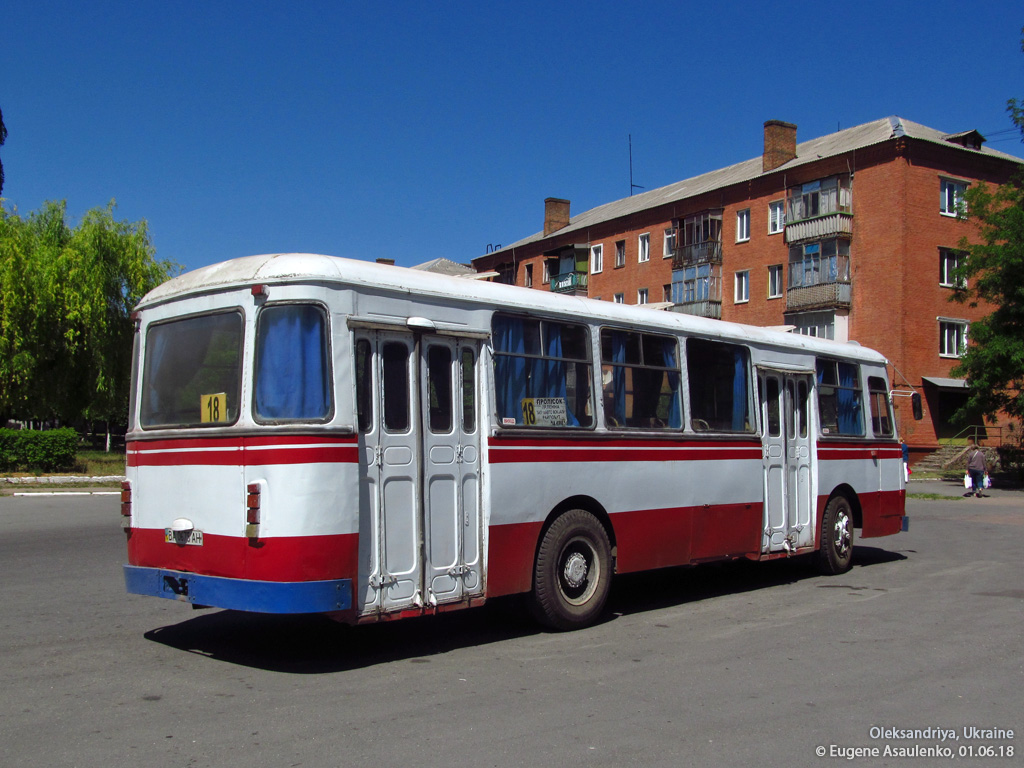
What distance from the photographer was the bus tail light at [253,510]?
661 cm

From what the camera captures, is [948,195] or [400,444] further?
[948,195]

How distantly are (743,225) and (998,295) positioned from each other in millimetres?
15342

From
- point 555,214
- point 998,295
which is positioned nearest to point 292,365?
point 998,295

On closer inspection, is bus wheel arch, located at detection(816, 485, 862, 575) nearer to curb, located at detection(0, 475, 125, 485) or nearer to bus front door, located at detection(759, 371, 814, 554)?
bus front door, located at detection(759, 371, 814, 554)

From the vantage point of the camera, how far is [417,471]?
7324 millimetres

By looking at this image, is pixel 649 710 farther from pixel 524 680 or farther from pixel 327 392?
pixel 327 392

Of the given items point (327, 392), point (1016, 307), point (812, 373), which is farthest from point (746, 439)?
point (1016, 307)

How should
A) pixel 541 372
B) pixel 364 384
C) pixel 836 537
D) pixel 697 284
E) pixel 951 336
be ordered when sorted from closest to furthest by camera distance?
pixel 364 384
pixel 541 372
pixel 836 537
pixel 951 336
pixel 697 284

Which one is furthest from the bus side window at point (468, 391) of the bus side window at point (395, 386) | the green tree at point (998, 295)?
the green tree at point (998, 295)

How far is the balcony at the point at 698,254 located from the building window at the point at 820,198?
5054mm

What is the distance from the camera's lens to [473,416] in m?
7.82

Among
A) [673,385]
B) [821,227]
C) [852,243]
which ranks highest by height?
[821,227]

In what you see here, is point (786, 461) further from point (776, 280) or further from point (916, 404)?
point (776, 280)

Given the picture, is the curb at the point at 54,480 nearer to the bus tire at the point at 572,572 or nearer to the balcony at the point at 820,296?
the bus tire at the point at 572,572
